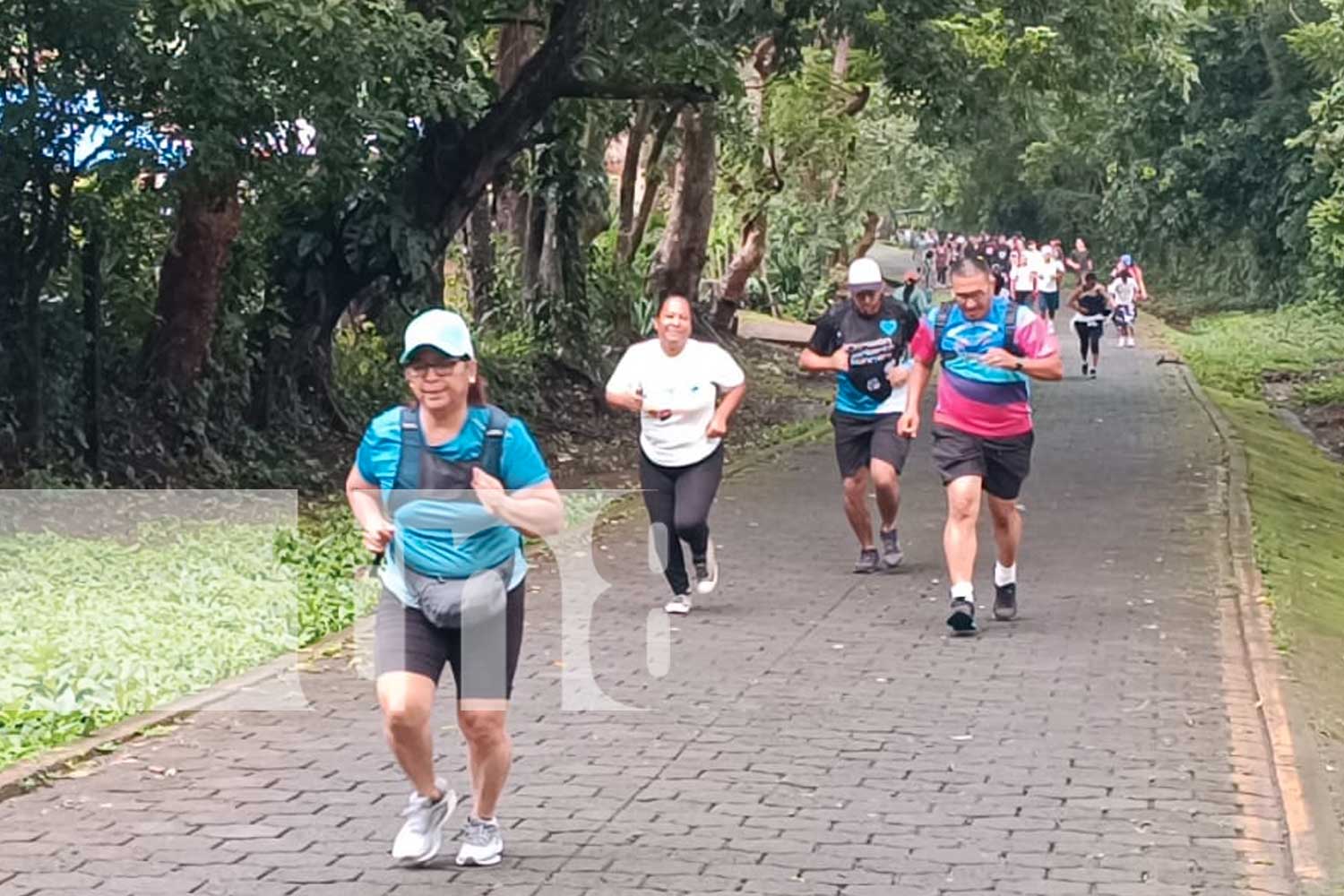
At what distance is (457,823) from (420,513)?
1.30 meters

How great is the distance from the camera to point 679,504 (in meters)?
10.1

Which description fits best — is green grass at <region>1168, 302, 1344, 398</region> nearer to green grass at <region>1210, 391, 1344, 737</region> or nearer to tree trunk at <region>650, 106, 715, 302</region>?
green grass at <region>1210, 391, 1344, 737</region>

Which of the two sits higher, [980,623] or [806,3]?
[806,3]

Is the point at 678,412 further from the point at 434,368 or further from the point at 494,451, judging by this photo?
the point at 434,368

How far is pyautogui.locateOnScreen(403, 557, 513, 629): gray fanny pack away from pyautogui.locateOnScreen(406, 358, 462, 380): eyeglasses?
594 mm

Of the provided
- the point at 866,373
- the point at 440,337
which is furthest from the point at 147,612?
the point at 440,337

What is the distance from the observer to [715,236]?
35.2 m

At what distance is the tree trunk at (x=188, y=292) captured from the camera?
48.3 ft

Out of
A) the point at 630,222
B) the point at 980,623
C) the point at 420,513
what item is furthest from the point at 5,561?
the point at 630,222

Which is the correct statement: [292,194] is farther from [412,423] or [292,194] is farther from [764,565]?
[412,423]

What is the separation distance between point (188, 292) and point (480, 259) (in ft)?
26.3

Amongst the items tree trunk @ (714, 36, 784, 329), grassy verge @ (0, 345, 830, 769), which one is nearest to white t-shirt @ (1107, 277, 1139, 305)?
tree trunk @ (714, 36, 784, 329)

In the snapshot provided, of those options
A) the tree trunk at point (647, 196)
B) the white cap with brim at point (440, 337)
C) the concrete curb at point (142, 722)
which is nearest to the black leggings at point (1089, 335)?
the tree trunk at point (647, 196)

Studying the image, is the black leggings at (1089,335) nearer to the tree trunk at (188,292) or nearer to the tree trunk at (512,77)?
the tree trunk at (512,77)
